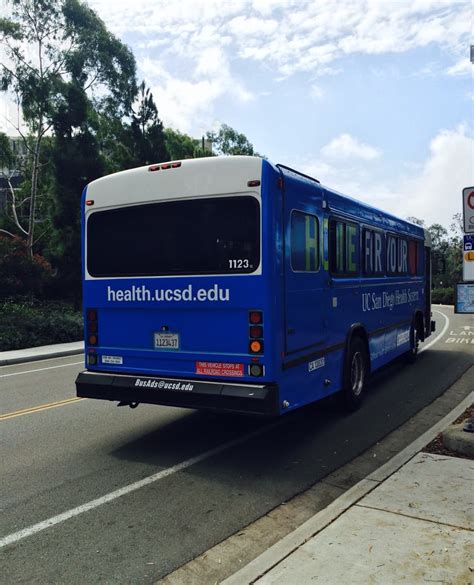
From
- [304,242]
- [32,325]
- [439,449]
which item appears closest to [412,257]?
[304,242]

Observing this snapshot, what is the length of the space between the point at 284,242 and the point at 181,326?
1.46 meters

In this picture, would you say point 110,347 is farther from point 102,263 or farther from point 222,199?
point 222,199

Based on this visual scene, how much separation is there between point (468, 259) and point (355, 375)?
2650 mm

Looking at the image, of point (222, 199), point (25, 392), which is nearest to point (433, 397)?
point (222, 199)

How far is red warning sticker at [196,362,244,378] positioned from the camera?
5699 millimetres

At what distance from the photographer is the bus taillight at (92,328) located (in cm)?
669

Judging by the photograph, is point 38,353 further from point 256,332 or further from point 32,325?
point 256,332

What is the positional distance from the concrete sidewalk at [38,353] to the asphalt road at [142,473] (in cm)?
556

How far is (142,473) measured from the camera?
5.55m

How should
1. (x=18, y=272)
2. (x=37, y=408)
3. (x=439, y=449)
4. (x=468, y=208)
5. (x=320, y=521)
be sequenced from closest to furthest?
(x=320, y=521) < (x=439, y=449) < (x=468, y=208) < (x=37, y=408) < (x=18, y=272)

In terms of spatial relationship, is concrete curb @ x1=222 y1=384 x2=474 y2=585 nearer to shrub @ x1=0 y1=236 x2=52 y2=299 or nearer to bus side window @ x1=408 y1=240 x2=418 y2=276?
bus side window @ x1=408 y1=240 x2=418 y2=276

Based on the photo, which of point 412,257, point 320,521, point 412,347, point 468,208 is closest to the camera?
point 320,521

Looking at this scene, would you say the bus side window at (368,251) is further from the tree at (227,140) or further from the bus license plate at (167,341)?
the tree at (227,140)

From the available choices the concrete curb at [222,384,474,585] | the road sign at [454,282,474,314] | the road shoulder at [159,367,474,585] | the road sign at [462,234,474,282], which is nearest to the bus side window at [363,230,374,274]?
the road sign at [454,282,474,314]
